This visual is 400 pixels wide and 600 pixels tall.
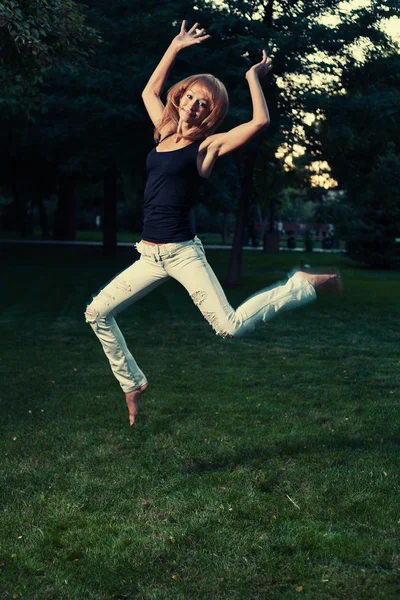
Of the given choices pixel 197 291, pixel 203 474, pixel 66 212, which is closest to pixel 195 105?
pixel 197 291

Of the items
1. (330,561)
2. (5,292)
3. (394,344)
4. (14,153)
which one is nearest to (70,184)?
(14,153)

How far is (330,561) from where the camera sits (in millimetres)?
4242

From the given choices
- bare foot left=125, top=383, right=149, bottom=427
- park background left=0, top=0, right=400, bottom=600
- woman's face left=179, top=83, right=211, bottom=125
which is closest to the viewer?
park background left=0, top=0, right=400, bottom=600

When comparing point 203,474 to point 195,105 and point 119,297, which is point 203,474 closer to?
point 119,297

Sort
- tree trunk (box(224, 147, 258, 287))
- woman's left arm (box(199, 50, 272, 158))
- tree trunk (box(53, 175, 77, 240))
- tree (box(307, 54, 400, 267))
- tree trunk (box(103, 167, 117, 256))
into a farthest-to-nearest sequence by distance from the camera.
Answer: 1. tree trunk (box(53, 175, 77, 240))
2. tree trunk (box(103, 167, 117, 256))
3. tree trunk (box(224, 147, 258, 287))
4. tree (box(307, 54, 400, 267))
5. woman's left arm (box(199, 50, 272, 158))

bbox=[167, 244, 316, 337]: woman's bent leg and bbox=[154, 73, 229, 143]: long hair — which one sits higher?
bbox=[154, 73, 229, 143]: long hair

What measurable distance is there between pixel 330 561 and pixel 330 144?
55.6 ft

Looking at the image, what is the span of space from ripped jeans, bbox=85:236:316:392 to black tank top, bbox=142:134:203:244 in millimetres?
97

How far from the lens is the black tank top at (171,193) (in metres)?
5.37

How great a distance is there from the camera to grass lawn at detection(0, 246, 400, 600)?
13.5 feet

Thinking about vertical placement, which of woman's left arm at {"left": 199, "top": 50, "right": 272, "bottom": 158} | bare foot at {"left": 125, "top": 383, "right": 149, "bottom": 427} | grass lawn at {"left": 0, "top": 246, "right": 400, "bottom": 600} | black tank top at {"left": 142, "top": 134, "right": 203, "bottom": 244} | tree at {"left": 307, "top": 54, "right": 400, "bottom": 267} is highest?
tree at {"left": 307, "top": 54, "right": 400, "bottom": 267}

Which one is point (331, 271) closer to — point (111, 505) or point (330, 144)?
point (111, 505)

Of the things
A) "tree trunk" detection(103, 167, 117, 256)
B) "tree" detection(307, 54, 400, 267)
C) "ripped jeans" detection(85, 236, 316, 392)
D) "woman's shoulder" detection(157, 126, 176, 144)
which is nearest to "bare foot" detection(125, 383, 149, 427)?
"ripped jeans" detection(85, 236, 316, 392)

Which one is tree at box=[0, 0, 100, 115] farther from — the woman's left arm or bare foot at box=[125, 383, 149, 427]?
bare foot at box=[125, 383, 149, 427]
